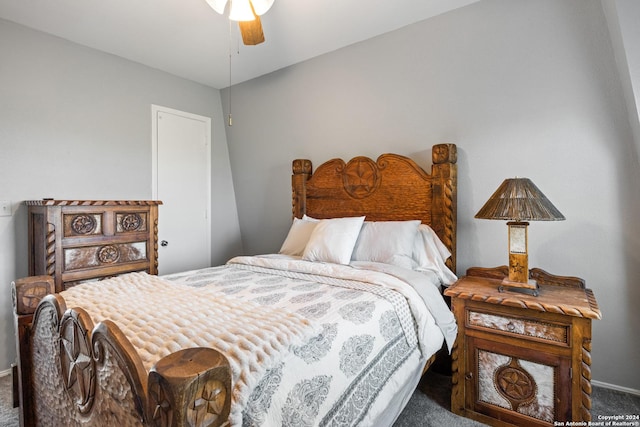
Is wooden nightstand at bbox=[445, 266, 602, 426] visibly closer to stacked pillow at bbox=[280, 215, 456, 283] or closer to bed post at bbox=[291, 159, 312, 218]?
stacked pillow at bbox=[280, 215, 456, 283]

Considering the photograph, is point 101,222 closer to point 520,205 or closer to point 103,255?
point 103,255

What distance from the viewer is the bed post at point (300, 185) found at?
3150 mm

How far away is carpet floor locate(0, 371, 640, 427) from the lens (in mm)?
1776

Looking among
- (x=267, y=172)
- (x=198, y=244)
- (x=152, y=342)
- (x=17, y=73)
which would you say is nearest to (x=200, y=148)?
(x=267, y=172)

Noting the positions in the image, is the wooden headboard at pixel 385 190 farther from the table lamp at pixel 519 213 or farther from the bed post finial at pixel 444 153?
the table lamp at pixel 519 213

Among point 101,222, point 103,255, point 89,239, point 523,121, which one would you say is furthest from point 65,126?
point 523,121

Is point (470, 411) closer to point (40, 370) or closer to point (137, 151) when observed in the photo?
point (40, 370)

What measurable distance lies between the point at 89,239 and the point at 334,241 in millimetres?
1782

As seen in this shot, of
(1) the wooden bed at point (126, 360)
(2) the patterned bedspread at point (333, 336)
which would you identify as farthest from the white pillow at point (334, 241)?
(1) the wooden bed at point (126, 360)

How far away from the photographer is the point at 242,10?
174 centimetres

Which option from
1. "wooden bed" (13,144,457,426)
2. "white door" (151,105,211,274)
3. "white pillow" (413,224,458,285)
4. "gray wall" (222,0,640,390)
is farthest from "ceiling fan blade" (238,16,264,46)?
"white door" (151,105,211,274)

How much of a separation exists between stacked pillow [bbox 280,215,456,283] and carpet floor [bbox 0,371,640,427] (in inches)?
28.7

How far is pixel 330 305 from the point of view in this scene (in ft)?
4.83

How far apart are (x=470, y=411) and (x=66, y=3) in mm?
3631
